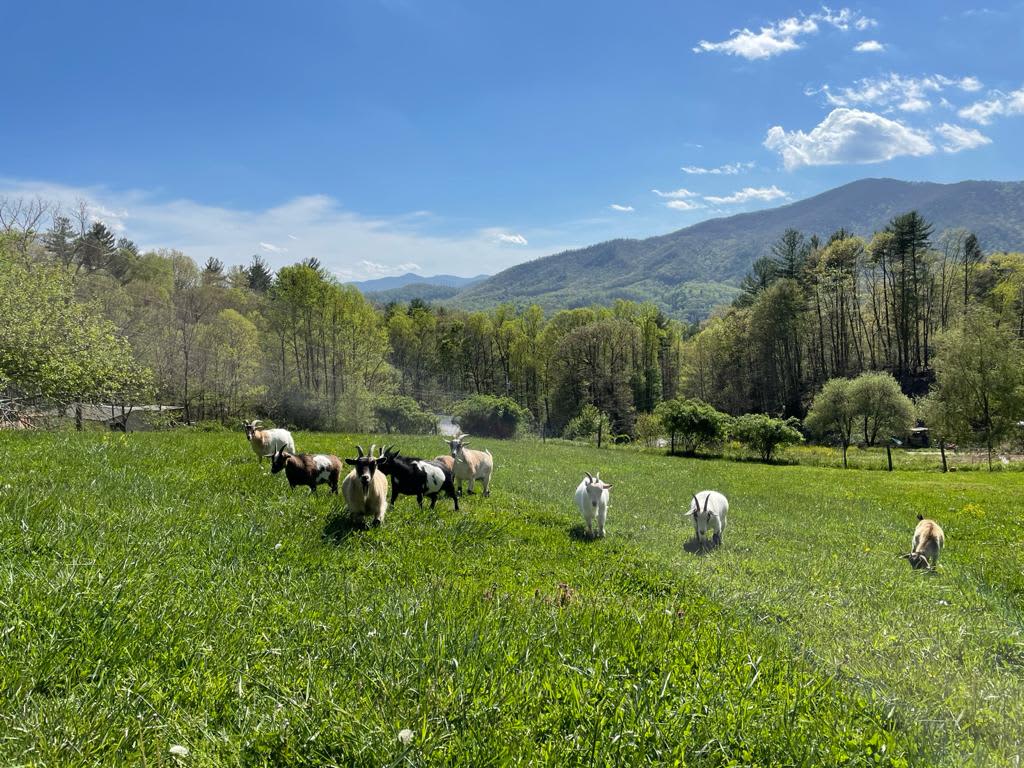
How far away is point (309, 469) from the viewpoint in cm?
1126

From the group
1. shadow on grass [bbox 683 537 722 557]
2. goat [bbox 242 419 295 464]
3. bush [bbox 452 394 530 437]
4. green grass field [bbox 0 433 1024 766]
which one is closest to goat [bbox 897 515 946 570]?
green grass field [bbox 0 433 1024 766]

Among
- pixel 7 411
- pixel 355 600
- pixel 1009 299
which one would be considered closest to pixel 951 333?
pixel 1009 299

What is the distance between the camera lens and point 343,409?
50625 millimetres

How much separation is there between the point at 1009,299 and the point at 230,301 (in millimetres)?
115504

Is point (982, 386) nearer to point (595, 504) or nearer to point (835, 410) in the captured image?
point (835, 410)

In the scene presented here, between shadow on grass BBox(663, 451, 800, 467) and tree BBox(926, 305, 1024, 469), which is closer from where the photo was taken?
tree BBox(926, 305, 1024, 469)

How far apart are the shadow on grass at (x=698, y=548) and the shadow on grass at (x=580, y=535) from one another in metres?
2.10

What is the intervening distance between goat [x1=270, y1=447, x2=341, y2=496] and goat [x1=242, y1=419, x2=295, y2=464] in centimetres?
309

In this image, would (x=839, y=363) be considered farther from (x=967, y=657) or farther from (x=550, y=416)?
(x=967, y=657)

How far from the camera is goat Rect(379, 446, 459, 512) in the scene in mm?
10656

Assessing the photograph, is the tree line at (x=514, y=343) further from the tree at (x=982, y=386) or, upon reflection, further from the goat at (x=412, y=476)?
the goat at (x=412, y=476)

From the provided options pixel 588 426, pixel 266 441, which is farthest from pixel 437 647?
pixel 588 426

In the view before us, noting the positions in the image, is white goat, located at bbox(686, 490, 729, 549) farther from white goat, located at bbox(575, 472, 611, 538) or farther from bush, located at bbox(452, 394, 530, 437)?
bush, located at bbox(452, 394, 530, 437)

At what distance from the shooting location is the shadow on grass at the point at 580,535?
35.2 ft
